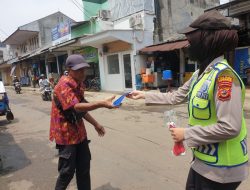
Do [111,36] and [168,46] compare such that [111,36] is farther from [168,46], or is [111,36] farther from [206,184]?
[206,184]

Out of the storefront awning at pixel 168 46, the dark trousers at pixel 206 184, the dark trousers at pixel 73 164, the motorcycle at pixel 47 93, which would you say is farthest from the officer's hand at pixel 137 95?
the motorcycle at pixel 47 93

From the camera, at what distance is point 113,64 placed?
1755 centimetres

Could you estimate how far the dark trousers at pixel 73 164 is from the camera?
2.87 m

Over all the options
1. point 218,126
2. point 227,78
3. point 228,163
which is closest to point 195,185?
point 228,163

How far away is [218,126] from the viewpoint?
1518mm

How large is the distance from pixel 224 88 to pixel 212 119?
0.64 feet

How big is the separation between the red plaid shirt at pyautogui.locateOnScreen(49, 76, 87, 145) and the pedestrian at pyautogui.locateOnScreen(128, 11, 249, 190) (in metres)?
1.33

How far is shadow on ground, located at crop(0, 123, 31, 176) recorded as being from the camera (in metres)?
4.89

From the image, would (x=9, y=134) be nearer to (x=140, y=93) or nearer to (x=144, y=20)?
(x=140, y=93)

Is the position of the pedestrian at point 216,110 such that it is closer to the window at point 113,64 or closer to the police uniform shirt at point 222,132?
the police uniform shirt at point 222,132

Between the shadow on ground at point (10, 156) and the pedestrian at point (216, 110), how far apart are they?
390 cm

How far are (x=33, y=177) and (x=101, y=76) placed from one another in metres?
14.3

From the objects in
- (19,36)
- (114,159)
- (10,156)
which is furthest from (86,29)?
(19,36)

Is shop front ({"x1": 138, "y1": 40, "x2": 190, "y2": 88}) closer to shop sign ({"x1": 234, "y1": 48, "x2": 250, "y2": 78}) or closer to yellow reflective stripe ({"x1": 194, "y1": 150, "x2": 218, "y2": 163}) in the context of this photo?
shop sign ({"x1": 234, "y1": 48, "x2": 250, "y2": 78})
